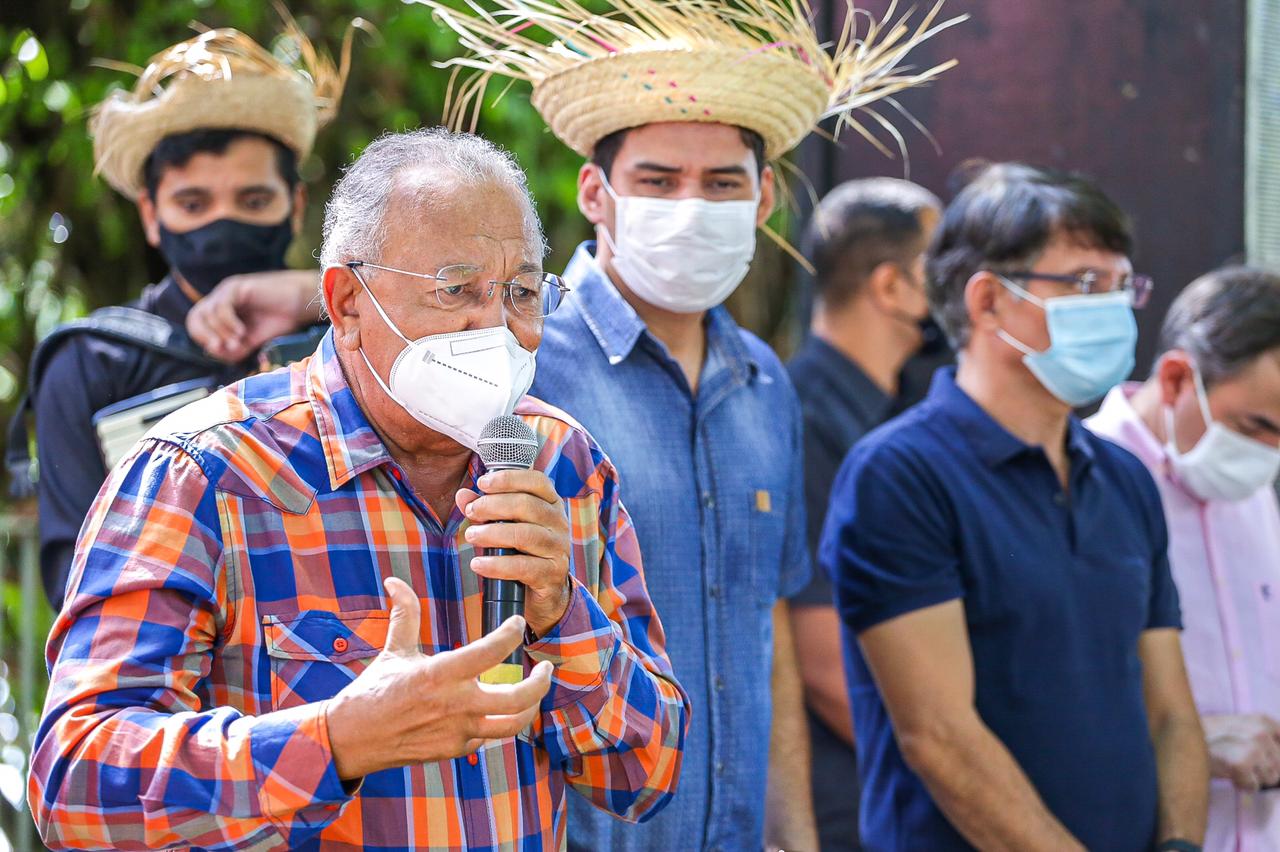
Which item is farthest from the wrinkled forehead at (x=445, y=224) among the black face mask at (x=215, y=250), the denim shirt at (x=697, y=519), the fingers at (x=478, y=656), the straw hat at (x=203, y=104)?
the straw hat at (x=203, y=104)

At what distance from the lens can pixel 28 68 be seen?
242 inches

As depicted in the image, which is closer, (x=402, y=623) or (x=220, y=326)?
(x=402, y=623)

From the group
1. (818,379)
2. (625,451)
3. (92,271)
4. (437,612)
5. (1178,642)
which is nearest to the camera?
(437,612)

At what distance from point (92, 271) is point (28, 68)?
952 mm

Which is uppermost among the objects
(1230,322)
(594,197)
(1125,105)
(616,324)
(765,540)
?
(1125,105)

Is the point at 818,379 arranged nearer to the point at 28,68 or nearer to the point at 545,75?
the point at 545,75

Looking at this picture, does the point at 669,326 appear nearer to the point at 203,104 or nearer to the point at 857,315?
the point at 203,104

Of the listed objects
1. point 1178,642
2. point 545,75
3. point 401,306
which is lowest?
point 1178,642

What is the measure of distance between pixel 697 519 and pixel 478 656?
4.14ft

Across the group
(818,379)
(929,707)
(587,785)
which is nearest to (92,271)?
(818,379)

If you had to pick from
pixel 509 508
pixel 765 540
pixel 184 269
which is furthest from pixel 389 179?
pixel 184 269

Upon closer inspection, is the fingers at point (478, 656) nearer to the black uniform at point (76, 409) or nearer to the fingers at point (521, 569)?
the fingers at point (521, 569)

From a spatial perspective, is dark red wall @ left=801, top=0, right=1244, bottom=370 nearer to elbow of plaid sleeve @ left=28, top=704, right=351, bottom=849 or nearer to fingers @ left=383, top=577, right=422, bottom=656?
fingers @ left=383, top=577, right=422, bottom=656

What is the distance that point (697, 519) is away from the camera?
115 inches
